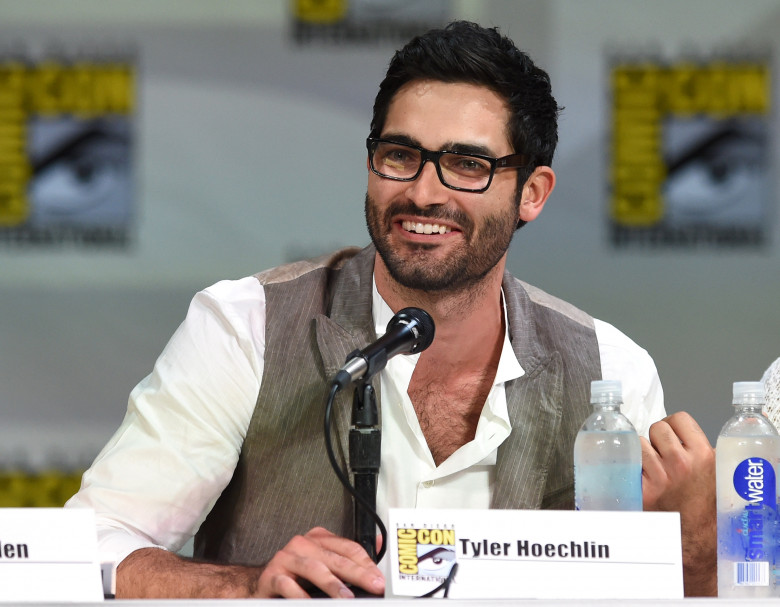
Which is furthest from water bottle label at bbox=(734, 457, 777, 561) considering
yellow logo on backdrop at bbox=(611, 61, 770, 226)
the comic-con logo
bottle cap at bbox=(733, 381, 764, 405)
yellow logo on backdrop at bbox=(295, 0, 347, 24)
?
yellow logo on backdrop at bbox=(295, 0, 347, 24)

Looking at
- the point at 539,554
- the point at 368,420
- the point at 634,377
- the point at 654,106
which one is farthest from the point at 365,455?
the point at 654,106

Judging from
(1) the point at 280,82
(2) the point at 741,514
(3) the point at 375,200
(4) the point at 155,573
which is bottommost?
(4) the point at 155,573

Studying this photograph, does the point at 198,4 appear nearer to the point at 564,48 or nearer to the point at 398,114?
the point at 564,48

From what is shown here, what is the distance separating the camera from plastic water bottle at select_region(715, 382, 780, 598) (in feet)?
4.66

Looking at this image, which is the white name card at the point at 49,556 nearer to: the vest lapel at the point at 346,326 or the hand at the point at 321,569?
the hand at the point at 321,569

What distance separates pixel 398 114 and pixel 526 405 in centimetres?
61

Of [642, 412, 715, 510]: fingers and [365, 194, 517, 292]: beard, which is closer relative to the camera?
[642, 412, 715, 510]: fingers

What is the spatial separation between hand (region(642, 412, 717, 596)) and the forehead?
2.24 feet

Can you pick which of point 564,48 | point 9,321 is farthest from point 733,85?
point 9,321

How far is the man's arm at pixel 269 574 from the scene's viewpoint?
1.39 metres

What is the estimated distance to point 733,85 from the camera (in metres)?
3.04

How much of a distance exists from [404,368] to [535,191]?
19.7 inches

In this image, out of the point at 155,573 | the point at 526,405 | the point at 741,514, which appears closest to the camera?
the point at 741,514

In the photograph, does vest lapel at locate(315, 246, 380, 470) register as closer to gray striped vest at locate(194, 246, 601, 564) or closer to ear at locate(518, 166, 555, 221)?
gray striped vest at locate(194, 246, 601, 564)
